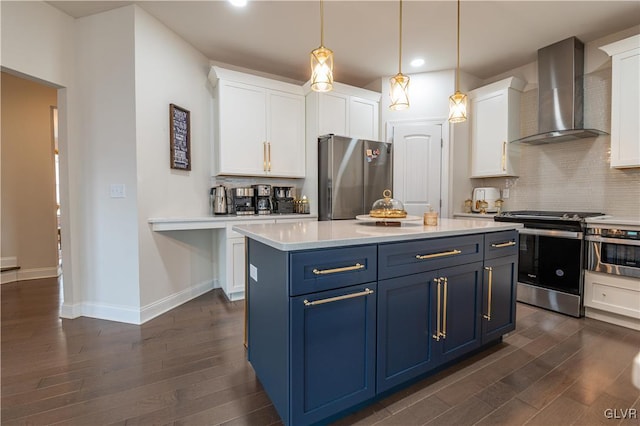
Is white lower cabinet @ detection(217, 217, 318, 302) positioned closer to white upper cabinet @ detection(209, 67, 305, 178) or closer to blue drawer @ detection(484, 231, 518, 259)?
white upper cabinet @ detection(209, 67, 305, 178)

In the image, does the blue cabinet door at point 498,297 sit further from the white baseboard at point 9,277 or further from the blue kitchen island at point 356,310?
the white baseboard at point 9,277

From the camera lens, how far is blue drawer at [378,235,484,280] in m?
1.54

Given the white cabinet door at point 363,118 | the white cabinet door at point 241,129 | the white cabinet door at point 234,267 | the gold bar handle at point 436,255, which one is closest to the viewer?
the gold bar handle at point 436,255

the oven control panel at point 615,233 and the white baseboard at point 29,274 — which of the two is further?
the white baseboard at point 29,274

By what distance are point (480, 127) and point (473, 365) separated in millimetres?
3153

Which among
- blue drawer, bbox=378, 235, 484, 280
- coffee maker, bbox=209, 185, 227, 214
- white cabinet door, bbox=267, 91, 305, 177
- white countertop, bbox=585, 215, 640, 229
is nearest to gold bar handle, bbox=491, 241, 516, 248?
blue drawer, bbox=378, 235, 484, 280

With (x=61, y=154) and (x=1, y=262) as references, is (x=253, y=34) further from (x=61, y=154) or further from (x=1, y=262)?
(x=1, y=262)

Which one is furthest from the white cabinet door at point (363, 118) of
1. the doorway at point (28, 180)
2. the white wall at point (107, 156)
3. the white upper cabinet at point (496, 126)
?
the doorway at point (28, 180)

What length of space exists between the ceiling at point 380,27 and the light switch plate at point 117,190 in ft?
5.14

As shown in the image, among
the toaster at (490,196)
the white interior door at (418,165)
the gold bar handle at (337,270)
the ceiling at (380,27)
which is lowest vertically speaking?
the gold bar handle at (337,270)

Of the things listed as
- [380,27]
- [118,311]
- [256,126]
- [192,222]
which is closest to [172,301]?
[118,311]

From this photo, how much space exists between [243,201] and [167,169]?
35.9 inches

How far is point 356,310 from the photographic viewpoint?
56.8 inches

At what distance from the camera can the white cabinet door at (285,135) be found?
147 inches
